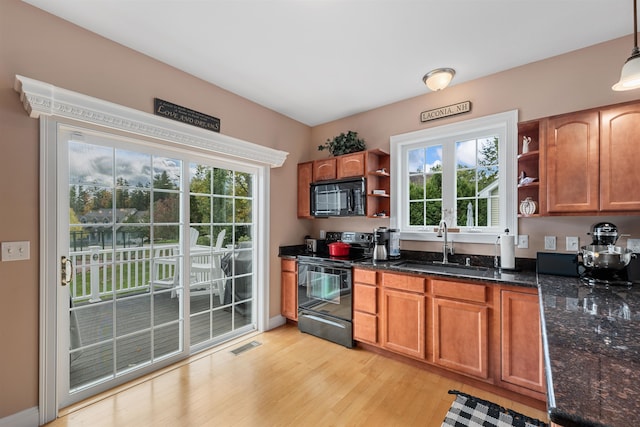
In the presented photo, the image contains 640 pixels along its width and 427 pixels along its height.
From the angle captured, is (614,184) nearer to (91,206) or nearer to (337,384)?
(337,384)

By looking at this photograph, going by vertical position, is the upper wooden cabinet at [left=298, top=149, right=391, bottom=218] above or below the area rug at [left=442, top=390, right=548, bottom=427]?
above

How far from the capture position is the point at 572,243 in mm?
2311

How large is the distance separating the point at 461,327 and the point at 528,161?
1.57m

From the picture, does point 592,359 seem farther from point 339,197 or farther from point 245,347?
point 245,347

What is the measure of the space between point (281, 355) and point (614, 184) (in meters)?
3.04

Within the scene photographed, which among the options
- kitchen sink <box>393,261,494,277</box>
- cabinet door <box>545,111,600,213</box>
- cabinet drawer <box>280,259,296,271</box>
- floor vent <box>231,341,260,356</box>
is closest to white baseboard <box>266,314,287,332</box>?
floor vent <box>231,341,260,356</box>

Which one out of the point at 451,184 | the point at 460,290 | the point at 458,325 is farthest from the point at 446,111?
the point at 458,325

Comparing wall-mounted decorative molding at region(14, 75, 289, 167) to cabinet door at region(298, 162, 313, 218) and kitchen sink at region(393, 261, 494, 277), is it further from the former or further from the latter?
kitchen sink at region(393, 261, 494, 277)

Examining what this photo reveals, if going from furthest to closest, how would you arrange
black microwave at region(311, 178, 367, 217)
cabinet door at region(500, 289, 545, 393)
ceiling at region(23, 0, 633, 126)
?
black microwave at region(311, 178, 367, 217) < cabinet door at region(500, 289, 545, 393) < ceiling at region(23, 0, 633, 126)

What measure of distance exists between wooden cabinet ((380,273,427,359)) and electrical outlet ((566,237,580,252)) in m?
1.18

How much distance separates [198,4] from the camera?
1845 millimetres

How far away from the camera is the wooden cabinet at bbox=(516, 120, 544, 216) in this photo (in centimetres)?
240

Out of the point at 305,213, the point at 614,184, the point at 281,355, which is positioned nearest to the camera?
the point at 614,184

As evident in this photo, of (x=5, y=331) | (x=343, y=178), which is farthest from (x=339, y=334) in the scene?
(x=5, y=331)
